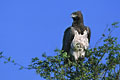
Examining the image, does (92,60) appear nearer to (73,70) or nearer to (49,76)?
(73,70)

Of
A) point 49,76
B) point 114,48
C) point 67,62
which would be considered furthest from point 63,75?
point 114,48

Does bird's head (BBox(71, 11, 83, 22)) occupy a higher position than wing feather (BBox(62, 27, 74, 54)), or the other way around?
bird's head (BBox(71, 11, 83, 22))

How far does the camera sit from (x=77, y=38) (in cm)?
1062

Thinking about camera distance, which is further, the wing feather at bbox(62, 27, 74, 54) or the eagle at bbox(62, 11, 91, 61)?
the wing feather at bbox(62, 27, 74, 54)

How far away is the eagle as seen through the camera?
10.5m

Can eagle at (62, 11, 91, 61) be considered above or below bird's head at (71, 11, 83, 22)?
below

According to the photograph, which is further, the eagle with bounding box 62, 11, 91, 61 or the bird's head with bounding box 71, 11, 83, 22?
the bird's head with bounding box 71, 11, 83, 22

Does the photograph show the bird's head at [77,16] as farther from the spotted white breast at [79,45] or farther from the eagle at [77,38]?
the spotted white breast at [79,45]

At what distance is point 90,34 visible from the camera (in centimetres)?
1098

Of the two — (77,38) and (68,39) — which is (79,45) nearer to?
(77,38)

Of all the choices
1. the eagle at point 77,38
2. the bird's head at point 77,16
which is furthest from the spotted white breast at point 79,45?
the bird's head at point 77,16

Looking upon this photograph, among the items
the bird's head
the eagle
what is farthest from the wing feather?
the bird's head

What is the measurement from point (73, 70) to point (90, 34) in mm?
1737

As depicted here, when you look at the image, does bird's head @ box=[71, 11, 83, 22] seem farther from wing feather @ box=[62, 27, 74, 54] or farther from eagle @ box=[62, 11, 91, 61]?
wing feather @ box=[62, 27, 74, 54]
